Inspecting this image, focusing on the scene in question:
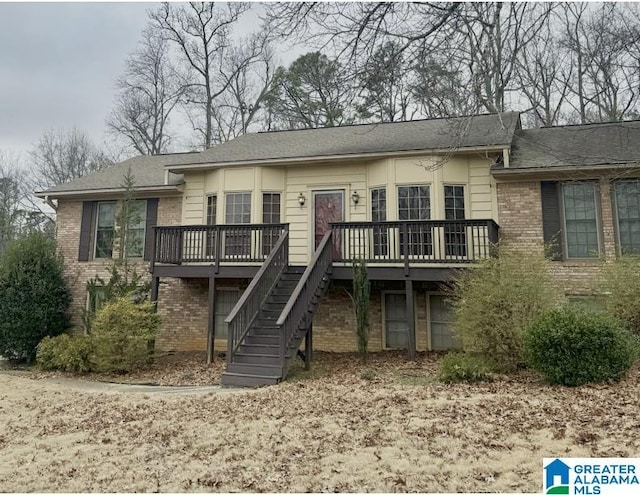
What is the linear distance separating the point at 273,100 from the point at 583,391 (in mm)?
22249

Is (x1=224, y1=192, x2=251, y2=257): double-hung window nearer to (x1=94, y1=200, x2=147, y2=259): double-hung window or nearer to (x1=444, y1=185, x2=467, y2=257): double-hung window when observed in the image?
(x1=94, y1=200, x2=147, y2=259): double-hung window

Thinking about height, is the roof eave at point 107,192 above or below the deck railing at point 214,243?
above

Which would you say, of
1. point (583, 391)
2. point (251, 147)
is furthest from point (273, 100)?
point (583, 391)

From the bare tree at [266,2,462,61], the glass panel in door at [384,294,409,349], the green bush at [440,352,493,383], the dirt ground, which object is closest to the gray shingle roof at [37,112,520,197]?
the bare tree at [266,2,462,61]

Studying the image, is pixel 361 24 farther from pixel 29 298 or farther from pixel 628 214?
pixel 29 298

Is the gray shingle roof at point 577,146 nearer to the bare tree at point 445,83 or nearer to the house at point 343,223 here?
the house at point 343,223

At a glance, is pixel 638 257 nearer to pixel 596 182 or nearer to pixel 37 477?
pixel 596 182

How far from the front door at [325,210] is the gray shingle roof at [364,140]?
3.76 feet

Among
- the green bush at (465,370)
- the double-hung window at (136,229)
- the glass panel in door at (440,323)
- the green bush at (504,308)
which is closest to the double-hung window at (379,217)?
the glass panel in door at (440,323)

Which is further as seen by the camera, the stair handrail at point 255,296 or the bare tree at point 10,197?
the bare tree at point 10,197

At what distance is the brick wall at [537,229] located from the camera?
399 inches

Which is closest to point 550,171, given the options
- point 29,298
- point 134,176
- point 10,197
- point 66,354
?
point 134,176

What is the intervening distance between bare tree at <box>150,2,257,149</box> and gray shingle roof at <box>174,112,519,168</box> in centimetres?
1128

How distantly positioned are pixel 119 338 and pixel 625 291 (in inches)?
421
